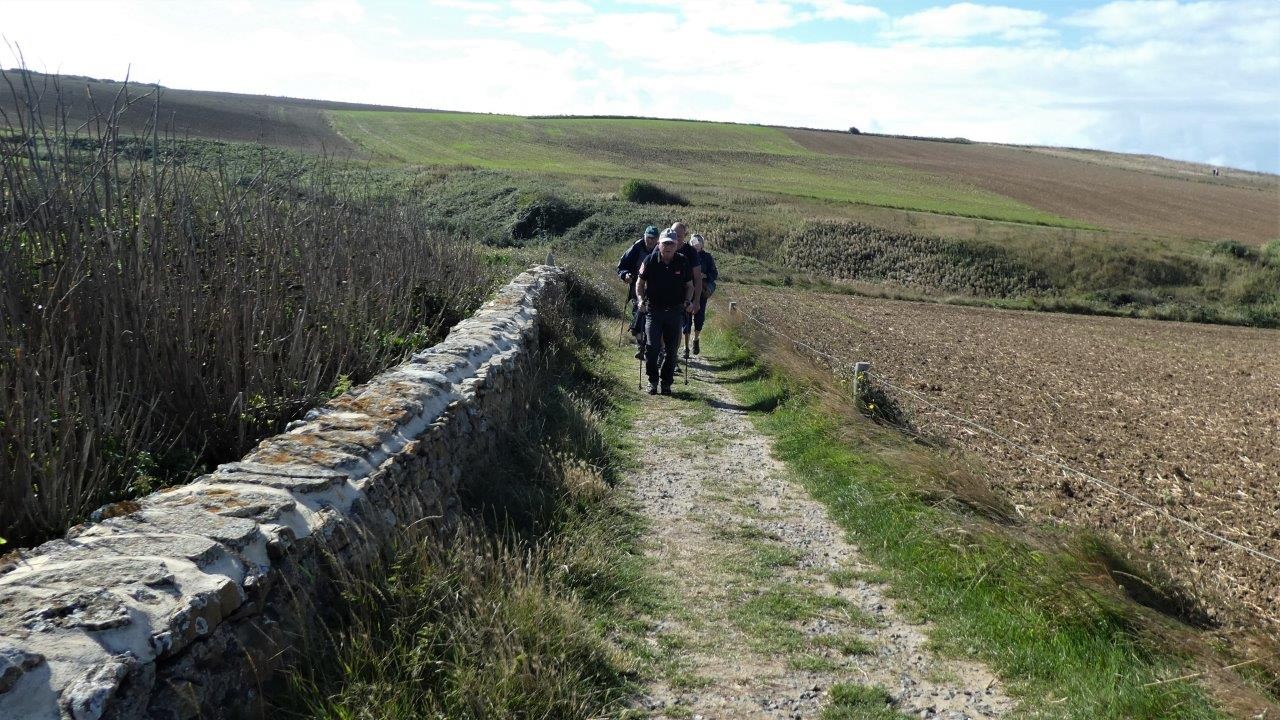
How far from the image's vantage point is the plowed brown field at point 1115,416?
23.8 ft

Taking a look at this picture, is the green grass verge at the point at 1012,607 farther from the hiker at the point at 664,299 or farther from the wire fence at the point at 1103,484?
the hiker at the point at 664,299

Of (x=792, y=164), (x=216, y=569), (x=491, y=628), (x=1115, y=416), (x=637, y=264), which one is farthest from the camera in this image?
(x=792, y=164)

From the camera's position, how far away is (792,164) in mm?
69750

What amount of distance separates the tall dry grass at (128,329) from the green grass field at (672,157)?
4716cm

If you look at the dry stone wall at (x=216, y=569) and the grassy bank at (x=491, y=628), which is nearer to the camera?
the dry stone wall at (x=216, y=569)

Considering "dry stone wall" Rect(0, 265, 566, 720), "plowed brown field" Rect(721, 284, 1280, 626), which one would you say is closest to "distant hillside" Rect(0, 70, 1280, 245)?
"plowed brown field" Rect(721, 284, 1280, 626)

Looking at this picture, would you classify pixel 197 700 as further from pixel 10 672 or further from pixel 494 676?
pixel 494 676

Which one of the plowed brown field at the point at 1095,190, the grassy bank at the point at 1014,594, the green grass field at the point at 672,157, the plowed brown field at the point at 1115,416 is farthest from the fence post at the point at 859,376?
the plowed brown field at the point at 1095,190

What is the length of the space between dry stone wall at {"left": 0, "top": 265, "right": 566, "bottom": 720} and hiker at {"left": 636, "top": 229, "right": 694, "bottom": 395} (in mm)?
6146

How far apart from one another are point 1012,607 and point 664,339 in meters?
6.94

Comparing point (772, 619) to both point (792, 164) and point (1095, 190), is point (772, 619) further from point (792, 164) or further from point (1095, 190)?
point (1095, 190)

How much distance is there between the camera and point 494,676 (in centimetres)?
376

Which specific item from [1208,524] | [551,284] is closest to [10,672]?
[1208,524]

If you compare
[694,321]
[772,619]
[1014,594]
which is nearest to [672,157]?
[694,321]
